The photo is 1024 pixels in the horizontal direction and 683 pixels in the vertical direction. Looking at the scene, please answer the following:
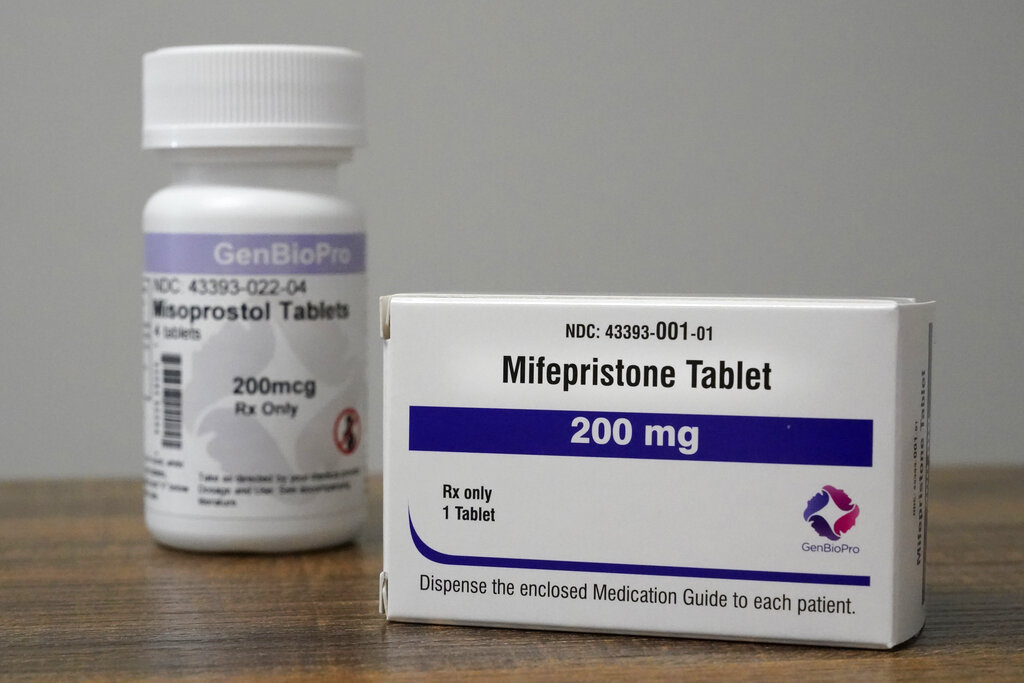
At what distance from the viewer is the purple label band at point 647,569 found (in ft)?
1.86

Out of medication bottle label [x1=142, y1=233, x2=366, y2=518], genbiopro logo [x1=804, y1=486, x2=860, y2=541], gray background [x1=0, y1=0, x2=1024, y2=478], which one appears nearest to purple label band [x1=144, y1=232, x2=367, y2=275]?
medication bottle label [x1=142, y1=233, x2=366, y2=518]

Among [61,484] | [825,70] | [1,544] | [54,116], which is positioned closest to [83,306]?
[54,116]

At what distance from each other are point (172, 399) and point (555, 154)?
603 millimetres

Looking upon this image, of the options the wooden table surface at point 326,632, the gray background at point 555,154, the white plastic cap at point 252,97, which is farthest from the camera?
the gray background at point 555,154

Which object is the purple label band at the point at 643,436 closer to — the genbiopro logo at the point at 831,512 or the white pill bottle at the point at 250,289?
the genbiopro logo at the point at 831,512

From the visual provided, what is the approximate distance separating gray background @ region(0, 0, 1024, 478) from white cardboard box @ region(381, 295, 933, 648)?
685 millimetres

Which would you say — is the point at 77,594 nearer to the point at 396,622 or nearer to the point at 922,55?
the point at 396,622

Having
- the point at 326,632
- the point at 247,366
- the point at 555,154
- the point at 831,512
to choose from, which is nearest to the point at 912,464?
the point at 831,512

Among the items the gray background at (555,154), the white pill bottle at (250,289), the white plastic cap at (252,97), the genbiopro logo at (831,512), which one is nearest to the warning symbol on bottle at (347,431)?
the white pill bottle at (250,289)

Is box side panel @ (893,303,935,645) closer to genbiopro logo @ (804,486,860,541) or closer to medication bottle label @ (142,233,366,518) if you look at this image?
genbiopro logo @ (804,486,860,541)

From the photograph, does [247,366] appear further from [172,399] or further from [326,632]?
[326,632]

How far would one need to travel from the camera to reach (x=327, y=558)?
77 centimetres

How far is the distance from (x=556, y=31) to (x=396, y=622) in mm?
795

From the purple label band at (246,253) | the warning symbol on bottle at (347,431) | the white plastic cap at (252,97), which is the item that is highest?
the white plastic cap at (252,97)
